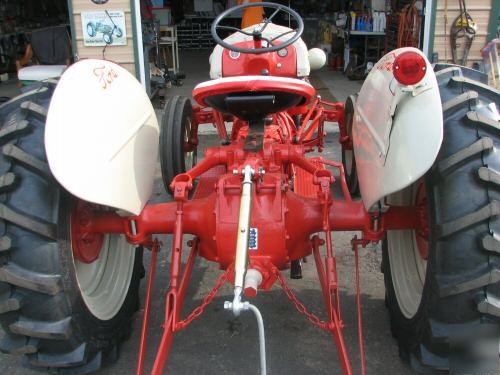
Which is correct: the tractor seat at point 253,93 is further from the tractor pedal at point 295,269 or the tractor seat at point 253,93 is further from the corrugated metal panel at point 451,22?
the corrugated metal panel at point 451,22

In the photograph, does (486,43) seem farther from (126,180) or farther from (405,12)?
(126,180)

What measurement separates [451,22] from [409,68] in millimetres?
5196

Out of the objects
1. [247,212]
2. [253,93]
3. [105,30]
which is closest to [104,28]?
[105,30]

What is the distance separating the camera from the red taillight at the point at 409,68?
1837 millimetres

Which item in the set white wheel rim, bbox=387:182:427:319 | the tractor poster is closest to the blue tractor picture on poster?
the tractor poster

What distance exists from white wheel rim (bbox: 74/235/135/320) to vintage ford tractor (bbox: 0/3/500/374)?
0.01 m

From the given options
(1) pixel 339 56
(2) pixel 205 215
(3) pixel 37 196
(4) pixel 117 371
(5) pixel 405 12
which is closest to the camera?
(3) pixel 37 196

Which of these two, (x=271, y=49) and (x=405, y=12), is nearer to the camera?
(x=271, y=49)

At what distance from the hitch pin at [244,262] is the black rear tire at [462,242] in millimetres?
665

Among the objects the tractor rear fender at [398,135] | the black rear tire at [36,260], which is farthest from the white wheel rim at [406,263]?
the black rear tire at [36,260]

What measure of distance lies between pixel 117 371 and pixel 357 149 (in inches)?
59.9

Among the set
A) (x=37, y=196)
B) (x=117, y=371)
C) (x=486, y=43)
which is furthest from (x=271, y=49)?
(x=486, y=43)

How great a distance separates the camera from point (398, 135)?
195 cm

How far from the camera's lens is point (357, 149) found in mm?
2574
